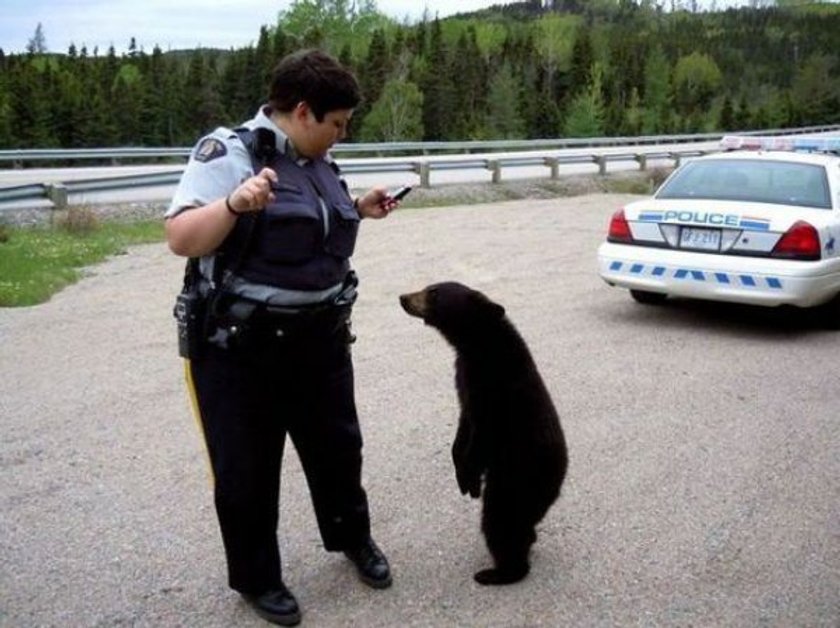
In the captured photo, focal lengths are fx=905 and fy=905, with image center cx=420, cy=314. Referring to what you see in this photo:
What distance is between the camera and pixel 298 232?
281cm

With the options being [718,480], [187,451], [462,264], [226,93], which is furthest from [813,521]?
[226,93]

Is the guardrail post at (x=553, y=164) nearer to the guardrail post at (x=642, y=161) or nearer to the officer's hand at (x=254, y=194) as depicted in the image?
the guardrail post at (x=642, y=161)

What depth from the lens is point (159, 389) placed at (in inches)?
237

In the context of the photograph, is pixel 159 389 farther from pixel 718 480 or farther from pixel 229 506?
pixel 718 480

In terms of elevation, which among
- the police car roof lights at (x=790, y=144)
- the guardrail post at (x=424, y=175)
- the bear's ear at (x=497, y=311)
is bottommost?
the guardrail post at (x=424, y=175)

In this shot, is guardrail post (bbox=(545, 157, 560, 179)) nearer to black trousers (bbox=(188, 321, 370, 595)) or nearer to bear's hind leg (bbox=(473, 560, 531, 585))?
bear's hind leg (bbox=(473, 560, 531, 585))

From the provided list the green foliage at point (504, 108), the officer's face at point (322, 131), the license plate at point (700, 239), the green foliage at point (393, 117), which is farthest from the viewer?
the green foliage at point (504, 108)

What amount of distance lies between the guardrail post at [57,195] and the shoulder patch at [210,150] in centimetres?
1233

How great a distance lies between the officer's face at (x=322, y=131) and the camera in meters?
2.85

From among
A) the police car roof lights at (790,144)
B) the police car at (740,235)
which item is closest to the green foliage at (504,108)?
the police car roof lights at (790,144)

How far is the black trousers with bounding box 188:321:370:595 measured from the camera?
2.96m

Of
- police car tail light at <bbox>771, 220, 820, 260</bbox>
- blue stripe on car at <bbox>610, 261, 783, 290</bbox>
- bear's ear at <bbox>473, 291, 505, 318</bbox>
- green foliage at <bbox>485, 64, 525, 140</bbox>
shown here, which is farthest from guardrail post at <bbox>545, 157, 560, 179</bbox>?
green foliage at <bbox>485, 64, 525, 140</bbox>

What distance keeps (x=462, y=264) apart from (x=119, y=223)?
601 cm

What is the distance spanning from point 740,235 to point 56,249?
813cm
